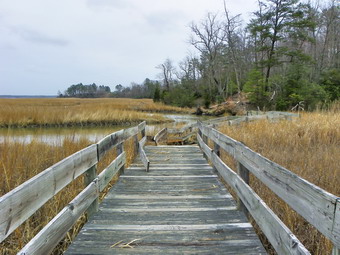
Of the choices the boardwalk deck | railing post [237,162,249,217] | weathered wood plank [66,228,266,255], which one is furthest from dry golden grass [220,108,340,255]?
weathered wood plank [66,228,266,255]

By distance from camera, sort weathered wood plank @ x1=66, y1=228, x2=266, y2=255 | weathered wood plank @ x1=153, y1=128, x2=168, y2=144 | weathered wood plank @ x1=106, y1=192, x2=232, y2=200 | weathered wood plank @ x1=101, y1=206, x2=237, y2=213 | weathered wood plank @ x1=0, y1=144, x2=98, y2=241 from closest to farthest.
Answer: weathered wood plank @ x1=0, y1=144, x2=98, y2=241 < weathered wood plank @ x1=66, y1=228, x2=266, y2=255 < weathered wood plank @ x1=101, y1=206, x2=237, y2=213 < weathered wood plank @ x1=106, y1=192, x2=232, y2=200 < weathered wood plank @ x1=153, y1=128, x2=168, y2=144

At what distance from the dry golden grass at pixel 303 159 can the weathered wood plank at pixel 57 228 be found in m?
2.25

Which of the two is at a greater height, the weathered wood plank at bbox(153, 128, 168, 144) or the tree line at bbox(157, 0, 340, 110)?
the tree line at bbox(157, 0, 340, 110)

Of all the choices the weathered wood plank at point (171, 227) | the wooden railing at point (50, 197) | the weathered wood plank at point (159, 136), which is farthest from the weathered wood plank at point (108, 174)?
the weathered wood plank at point (159, 136)

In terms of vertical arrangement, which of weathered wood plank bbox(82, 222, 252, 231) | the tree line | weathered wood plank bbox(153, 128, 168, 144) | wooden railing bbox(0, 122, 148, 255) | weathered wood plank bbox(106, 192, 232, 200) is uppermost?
the tree line

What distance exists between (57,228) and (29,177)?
108 inches

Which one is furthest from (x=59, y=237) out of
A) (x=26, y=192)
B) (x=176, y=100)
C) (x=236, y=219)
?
(x=176, y=100)

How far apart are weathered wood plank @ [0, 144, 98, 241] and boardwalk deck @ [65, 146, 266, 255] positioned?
698 mm

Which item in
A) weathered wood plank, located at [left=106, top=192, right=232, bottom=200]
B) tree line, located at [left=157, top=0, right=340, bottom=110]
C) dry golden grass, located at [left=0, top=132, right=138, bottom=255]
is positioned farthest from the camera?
tree line, located at [left=157, top=0, right=340, bottom=110]

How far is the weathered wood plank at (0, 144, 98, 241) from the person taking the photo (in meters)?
1.43

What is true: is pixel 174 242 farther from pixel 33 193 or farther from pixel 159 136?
pixel 159 136

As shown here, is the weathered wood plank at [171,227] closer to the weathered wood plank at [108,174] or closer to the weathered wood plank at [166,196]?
the weathered wood plank at [108,174]

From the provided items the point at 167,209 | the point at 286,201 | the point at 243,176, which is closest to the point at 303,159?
the point at 243,176

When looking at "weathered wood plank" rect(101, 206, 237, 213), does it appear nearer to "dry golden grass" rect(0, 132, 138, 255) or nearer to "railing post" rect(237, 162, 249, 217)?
"railing post" rect(237, 162, 249, 217)
